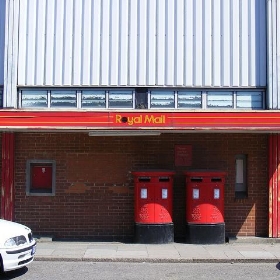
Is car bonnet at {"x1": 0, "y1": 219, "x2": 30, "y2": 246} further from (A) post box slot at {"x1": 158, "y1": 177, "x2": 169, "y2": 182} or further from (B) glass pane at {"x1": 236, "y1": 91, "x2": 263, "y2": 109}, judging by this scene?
(B) glass pane at {"x1": 236, "y1": 91, "x2": 263, "y2": 109}

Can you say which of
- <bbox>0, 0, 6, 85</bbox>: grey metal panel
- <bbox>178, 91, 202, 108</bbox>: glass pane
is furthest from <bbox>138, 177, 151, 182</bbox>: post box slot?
<bbox>0, 0, 6, 85</bbox>: grey metal panel

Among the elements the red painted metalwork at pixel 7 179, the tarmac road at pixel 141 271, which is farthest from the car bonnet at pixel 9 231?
the red painted metalwork at pixel 7 179

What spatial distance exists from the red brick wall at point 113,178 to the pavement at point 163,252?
55 cm

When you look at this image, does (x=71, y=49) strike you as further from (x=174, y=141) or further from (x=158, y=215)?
(x=158, y=215)

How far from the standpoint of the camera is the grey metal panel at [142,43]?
12.5m

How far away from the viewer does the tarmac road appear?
342 inches

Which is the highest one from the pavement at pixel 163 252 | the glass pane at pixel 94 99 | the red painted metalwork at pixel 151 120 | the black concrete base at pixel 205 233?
the glass pane at pixel 94 99

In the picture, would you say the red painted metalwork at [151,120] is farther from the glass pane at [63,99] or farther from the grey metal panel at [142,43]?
the grey metal panel at [142,43]

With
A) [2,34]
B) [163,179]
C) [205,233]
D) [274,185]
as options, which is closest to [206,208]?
[205,233]

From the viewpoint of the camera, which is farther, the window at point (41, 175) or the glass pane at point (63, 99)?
the glass pane at point (63, 99)

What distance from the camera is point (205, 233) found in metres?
11.6

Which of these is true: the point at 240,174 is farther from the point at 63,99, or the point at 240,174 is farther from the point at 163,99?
the point at 63,99

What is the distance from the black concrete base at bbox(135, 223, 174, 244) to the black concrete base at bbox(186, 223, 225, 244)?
57 centimetres

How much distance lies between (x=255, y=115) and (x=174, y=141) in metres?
2.42
